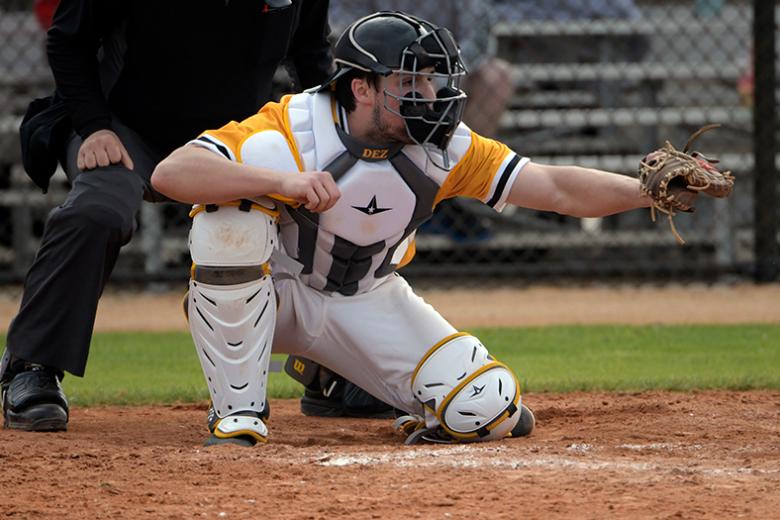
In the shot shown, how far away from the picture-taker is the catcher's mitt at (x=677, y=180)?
11.5 ft

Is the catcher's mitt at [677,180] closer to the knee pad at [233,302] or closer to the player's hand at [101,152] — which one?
the knee pad at [233,302]

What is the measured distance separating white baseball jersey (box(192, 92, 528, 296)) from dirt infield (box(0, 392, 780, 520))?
552mm

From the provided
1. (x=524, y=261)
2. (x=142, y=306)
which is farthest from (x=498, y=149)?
(x=524, y=261)

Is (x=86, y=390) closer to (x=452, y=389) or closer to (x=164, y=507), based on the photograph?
(x=452, y=389)

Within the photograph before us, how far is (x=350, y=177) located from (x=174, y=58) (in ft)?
4.01

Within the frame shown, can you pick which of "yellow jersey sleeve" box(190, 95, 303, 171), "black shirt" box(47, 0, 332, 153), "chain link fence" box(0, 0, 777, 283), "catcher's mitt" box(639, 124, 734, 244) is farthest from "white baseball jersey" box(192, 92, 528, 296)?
"chain link fence" box(0, 0, 777, 283)

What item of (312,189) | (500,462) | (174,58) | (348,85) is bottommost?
(500,462)

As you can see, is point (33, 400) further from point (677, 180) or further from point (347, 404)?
Result: point (677, 180)

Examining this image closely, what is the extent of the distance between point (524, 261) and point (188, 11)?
190 inches

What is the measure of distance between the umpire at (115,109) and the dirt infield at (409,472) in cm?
27

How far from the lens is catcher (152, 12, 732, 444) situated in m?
3.54

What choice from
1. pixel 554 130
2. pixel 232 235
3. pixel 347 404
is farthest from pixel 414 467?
pixel 554 130

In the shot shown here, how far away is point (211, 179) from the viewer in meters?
3.41

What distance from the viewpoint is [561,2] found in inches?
358
